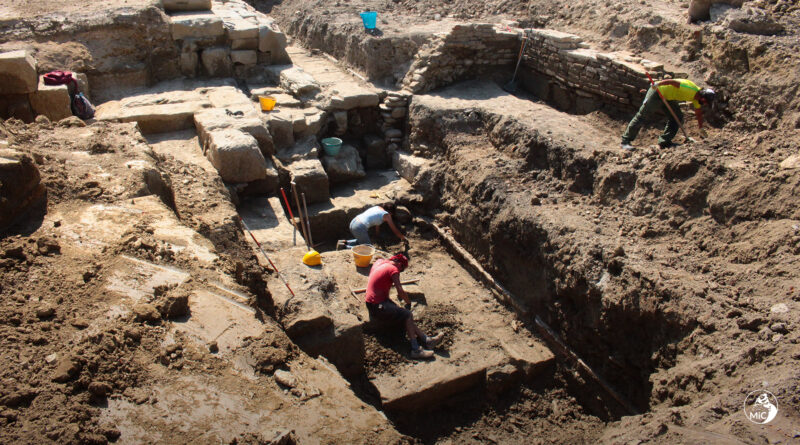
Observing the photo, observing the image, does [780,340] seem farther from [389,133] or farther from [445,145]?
[389,133]

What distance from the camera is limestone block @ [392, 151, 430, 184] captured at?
26.4 feet

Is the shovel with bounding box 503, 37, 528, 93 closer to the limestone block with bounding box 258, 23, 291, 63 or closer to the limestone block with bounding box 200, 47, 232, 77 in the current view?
the limestone block with bounding box 258, 23, 291, 63

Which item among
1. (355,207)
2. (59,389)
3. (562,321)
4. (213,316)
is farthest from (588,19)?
(59,389)

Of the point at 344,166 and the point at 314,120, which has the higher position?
the point at 314,120

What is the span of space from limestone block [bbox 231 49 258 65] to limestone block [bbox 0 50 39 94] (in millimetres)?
3199

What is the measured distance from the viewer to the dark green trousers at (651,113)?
238 inches

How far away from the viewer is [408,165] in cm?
821

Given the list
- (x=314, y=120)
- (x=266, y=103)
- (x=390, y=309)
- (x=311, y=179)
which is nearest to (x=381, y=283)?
(x=390, y=309)

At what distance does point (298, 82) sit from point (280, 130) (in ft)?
4.29

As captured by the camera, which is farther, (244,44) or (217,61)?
(244,44)

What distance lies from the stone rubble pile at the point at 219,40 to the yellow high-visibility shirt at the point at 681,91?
6107mm

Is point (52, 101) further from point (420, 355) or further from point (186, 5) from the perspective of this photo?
point (420, 355)

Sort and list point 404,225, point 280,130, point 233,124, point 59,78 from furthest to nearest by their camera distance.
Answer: point 404,225 → point 280,130 → point 233,124 → point 59,78

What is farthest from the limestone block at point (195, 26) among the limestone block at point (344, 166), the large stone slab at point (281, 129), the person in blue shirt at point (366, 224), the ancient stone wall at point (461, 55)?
the person in blue shirt at point (366, 224)
